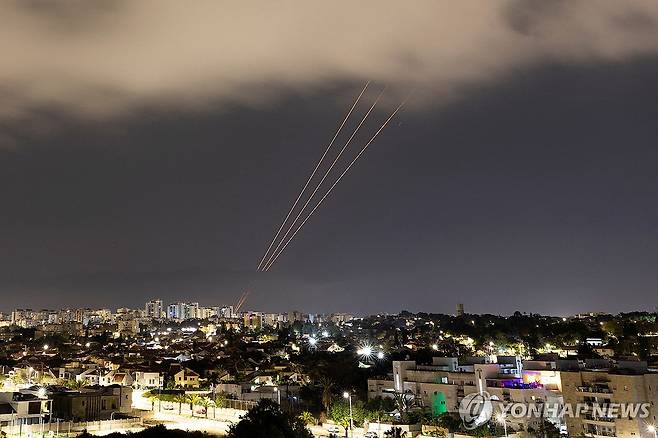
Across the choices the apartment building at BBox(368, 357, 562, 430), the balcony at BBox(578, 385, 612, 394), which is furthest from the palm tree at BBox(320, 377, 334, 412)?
the balcony at BBox(578, 385, 612, 394)

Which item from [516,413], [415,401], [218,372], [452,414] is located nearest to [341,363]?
[218,372]

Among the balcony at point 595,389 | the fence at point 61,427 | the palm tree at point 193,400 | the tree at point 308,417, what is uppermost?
the balcony at point 595,389

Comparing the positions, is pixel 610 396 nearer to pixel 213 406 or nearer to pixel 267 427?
pixel 267 427

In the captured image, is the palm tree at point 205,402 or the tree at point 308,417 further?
the palm tree at point 205,402

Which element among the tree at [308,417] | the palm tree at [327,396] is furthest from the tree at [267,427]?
the palm tree at [327,396]

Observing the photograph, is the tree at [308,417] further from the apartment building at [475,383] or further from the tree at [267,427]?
the tree at [267,427]

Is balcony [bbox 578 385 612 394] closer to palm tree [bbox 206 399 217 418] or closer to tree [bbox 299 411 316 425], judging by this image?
tree [bbox 299 411 316 425]

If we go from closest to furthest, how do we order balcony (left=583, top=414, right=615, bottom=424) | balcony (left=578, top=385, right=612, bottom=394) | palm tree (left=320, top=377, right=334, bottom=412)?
balcony (left=583, top=414, right=615, bottom=424) → balcony (left=578, top=385, right=612, bottom=394) → palm tree (left=320, top=377, right=334, bottom=412)
